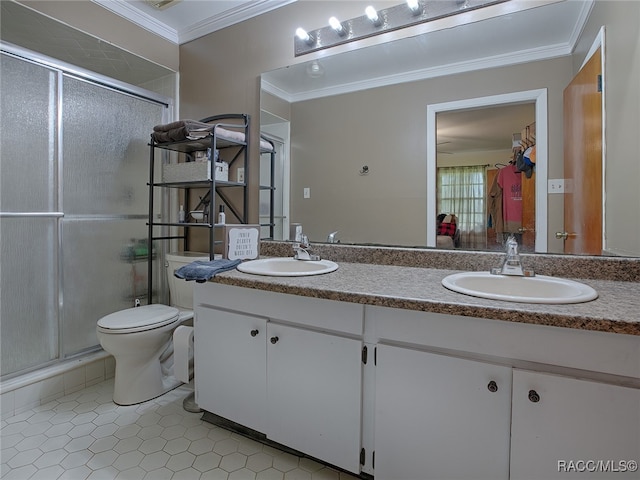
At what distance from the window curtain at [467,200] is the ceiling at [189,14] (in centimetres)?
145

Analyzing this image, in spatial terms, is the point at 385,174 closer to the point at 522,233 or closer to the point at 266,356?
the point at 522,233

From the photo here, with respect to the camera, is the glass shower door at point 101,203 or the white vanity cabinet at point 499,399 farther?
the glass shower door at point 101,203

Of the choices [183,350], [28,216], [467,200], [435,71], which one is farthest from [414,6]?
[28,216]

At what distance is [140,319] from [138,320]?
0.02 metres

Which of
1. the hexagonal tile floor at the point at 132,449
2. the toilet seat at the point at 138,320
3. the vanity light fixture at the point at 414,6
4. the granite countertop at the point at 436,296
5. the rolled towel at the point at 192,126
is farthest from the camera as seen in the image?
the rolled towel at the point at 192,126

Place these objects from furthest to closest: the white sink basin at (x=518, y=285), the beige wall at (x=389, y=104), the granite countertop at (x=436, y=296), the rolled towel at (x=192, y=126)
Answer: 1. the rolled towel at (x=192, y=126)
2. the beige wall at (x=389, y=104)
3. the white sink basin at (x=518, y=285)
4. the granite countertop at (x=436, y=296)

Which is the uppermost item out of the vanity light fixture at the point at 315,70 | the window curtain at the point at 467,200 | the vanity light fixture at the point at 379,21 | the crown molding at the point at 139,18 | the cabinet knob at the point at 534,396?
the crown molding at the point at 139,18

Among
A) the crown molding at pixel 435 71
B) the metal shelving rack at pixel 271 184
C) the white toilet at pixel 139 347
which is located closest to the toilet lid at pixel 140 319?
the white toilet at pixel 139 347

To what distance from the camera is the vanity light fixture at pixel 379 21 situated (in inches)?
58.2

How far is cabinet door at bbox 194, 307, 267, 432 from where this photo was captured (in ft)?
4.30

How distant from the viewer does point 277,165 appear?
198cm

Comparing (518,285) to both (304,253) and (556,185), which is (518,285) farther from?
(304,253)

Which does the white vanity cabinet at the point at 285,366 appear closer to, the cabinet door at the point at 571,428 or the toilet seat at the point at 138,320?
the toilet seat at the point at 138,320

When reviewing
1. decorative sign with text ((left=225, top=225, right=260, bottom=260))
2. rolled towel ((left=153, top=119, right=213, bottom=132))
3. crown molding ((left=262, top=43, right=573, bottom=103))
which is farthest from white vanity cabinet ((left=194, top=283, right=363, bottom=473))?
crown molding ((left=262, top=43, right=573, bottom=103))
